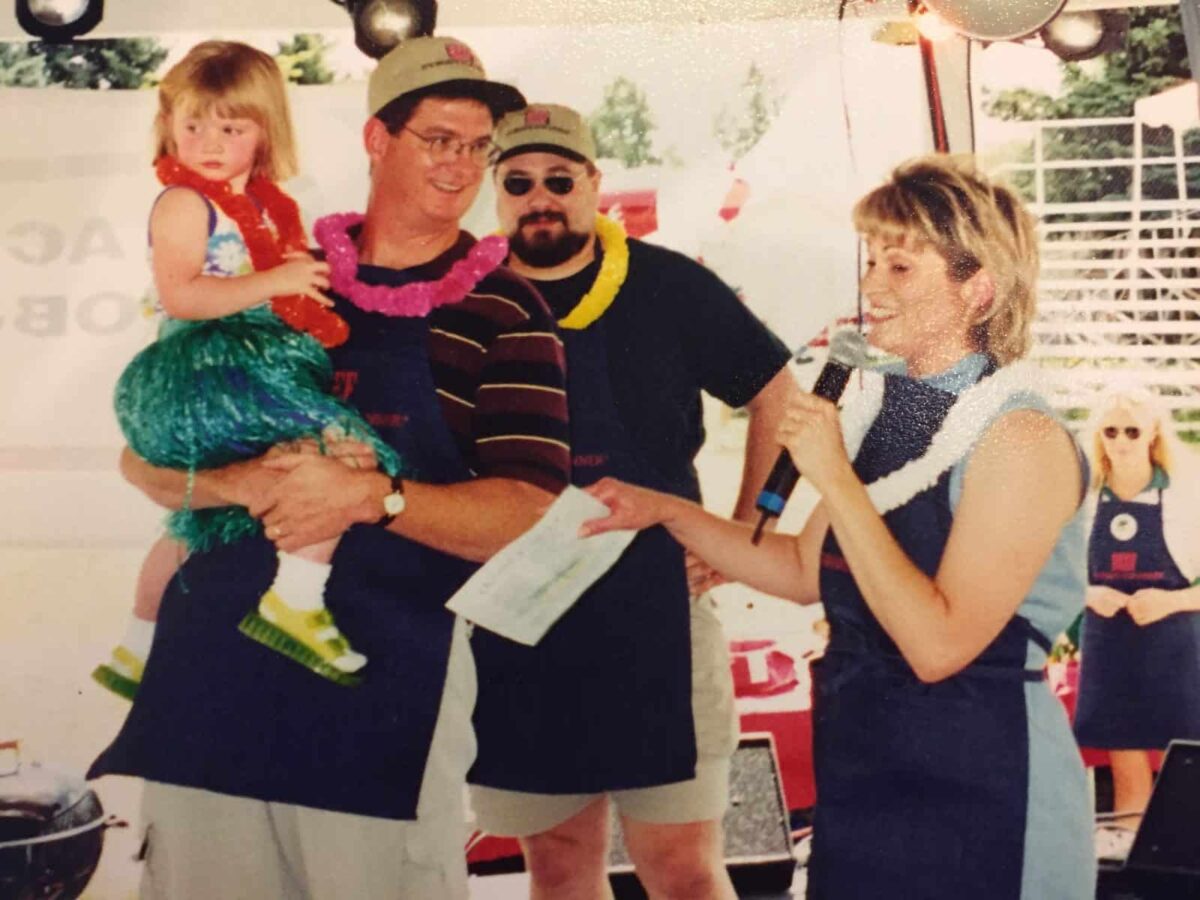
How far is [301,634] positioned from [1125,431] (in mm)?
1288

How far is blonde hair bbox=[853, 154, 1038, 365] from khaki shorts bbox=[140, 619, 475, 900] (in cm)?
90

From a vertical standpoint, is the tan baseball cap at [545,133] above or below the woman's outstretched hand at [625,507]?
above

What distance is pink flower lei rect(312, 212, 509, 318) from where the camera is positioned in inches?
65.1

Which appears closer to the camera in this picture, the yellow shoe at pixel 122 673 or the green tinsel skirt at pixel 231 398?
the green tinsel skirt at pixel 231 398

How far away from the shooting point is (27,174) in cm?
180

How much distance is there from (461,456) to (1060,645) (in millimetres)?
956

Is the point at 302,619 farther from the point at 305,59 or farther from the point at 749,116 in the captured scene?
the point at 749,116

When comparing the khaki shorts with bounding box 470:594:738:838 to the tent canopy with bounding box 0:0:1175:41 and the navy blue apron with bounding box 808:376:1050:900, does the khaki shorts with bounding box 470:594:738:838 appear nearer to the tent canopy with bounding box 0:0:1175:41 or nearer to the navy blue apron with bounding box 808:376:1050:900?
the navy blue apron with bounding box 808:376:1050:900

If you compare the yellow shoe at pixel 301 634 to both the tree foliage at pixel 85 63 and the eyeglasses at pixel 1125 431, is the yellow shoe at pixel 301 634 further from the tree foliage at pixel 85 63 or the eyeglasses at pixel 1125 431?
the eyeglasses at pixel 1125 431

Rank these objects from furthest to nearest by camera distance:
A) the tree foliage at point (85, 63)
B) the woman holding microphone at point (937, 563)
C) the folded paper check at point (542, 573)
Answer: the tree foliage at point (85, 63), the folded paper check at point (542, 573), the woman holding microphone at point (937, 563)

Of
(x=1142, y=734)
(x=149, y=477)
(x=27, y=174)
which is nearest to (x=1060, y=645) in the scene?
(x=1142, y=734)

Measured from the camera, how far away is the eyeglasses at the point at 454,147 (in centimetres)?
169

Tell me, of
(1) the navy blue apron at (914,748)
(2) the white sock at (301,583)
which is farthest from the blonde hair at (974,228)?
(2) the white sock at (301,583)

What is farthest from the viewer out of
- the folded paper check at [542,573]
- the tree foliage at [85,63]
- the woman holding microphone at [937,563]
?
the tree foliage at [85,63]
